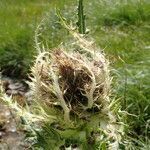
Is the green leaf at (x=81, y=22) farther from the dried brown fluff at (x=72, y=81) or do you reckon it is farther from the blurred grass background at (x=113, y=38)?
the blurred grass background at (x=113, y=38)

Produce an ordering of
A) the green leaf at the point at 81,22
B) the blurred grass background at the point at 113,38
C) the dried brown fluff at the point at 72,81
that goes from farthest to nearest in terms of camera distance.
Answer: the blurred grass background at the point at 113,38 → the green leaf at the point at 81,22 → the dried brown fluff at the point at 72,81

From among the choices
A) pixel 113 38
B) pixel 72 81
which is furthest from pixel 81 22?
pixel 113 38

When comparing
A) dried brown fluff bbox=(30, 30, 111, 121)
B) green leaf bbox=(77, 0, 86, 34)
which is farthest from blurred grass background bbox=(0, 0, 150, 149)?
dried brown fluff bbox=(30, 30, 111, 121)

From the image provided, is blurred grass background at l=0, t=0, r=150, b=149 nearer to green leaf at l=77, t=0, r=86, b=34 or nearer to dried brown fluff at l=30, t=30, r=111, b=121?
green leaf at l=77, t=0, r=86, b=34

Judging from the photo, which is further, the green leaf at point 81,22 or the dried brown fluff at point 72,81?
the green leaf at point 81,22

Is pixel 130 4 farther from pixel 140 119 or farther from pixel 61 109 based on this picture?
pixel 61 109

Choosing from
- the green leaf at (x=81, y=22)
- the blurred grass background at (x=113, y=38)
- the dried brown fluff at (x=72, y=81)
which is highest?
the green leaf at (x=81, y=22)

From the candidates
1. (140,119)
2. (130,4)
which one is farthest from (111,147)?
(130,4)

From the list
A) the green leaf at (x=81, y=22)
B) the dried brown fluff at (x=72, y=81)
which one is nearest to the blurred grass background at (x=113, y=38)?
the green leaf at (x=81, y=22)

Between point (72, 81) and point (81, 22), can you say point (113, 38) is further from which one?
point (72, 81)
